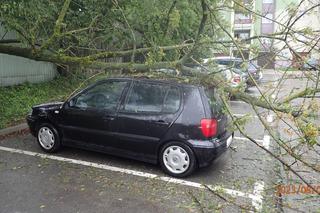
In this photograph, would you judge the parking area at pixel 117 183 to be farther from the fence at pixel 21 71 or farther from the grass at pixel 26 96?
the fence at pixel 21 71

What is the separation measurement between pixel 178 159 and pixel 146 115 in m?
0.82

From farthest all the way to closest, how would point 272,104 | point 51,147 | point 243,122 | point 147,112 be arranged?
point 51,147 < point 147,112 < point 272,104 < point 243,122

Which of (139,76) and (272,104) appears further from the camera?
(139,76)

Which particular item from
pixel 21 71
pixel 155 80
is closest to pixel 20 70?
pixel 21 71

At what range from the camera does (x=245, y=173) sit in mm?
5957

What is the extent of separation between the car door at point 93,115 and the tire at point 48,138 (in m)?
0.18

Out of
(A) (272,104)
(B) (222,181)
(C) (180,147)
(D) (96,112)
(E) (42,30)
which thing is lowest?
(B) (222,181)

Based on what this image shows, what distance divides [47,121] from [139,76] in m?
1.92

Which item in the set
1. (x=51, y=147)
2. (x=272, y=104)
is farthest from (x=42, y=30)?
(x=272, y=104)

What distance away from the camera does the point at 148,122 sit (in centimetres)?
569

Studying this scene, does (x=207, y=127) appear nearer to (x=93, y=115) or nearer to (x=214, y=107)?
(x=214, y=107)

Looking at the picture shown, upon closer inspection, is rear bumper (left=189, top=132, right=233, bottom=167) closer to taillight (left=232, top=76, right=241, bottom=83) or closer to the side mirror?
taillight (left=232, top=76, right=241, bottom=83)

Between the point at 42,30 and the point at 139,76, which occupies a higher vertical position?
the point at 42,30

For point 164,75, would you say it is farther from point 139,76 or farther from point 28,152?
point 28,152
